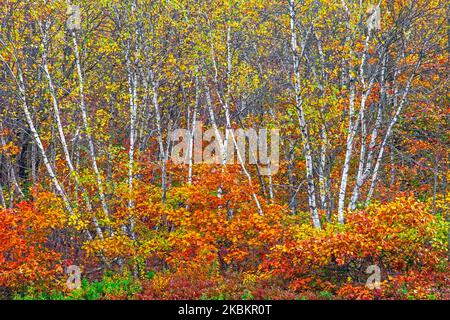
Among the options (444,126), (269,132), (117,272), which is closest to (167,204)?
(117,272)

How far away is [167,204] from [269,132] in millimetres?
5518

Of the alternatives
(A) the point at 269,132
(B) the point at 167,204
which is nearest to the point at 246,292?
(B) the point at 167,204

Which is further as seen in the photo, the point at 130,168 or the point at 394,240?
the point at 130,168

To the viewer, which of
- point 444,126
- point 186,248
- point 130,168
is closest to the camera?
point 186,248

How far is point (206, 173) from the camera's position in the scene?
12781 millimetres

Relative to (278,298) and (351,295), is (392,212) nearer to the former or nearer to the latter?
(351,295)

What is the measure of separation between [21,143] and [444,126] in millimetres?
15374

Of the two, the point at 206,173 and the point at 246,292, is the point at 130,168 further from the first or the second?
the point at 246,292

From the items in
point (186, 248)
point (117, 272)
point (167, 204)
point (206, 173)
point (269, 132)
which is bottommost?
point (117, 272)
